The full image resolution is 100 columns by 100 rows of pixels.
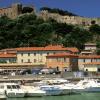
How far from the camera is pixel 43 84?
52719 mm

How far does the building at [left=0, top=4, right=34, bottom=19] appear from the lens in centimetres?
12006

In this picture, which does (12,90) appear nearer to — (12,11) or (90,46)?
(90,46)

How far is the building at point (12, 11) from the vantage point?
120m

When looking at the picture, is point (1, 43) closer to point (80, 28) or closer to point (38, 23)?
point (38, 23)

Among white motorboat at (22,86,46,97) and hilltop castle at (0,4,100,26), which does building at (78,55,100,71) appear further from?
hilltop castle at (0,4,100,26)

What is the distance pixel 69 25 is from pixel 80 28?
2.82m

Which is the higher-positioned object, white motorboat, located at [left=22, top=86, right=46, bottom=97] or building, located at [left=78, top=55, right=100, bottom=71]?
building, located at [left=78, top=55, right=100, bottom=71]

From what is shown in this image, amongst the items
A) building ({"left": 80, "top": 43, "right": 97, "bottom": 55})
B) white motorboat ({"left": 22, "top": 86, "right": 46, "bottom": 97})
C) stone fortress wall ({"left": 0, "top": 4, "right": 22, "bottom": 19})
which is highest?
stone fortress wall ({"left": 0, "top": 4, "right": 22, "bottom": 19})

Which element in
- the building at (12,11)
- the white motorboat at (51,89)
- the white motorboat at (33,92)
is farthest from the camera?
the building at (12,11)

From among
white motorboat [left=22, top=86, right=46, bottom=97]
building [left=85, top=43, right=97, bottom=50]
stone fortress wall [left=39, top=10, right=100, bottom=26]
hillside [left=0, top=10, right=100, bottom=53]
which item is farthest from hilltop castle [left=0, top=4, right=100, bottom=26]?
white motorboat [left=22, top=86, right=46, bottom=97]

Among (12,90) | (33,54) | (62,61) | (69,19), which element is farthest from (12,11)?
(12,90)

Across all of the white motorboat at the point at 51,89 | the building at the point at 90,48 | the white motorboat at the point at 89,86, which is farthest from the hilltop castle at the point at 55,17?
the white motorboat at the point at 51,89

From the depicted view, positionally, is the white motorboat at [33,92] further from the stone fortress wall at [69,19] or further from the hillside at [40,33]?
the stone fortress wall at [69,19]

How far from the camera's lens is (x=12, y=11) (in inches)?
4764
